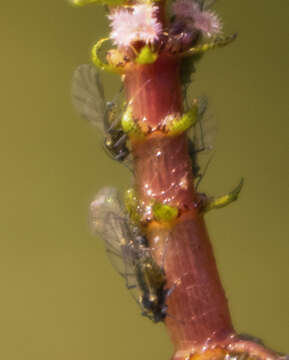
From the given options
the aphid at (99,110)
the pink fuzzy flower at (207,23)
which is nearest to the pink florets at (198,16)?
the pink fuzzy flower at (207,23)

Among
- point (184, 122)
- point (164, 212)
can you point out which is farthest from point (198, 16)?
point (164, 212)

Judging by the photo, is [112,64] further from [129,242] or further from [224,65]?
[224,65]

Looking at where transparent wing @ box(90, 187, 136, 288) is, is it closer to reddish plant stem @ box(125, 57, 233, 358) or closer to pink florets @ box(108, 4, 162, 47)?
reddish plant stem @ box(125, 57, 233, 358)

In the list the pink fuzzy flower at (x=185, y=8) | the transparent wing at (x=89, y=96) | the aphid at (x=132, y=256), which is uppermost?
the pink fuzzy flower at (x=185, y=8)

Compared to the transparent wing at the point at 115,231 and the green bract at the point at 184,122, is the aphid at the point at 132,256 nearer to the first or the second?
the transparent wing at the point at 115,231

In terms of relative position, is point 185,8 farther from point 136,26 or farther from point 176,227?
point 176,227

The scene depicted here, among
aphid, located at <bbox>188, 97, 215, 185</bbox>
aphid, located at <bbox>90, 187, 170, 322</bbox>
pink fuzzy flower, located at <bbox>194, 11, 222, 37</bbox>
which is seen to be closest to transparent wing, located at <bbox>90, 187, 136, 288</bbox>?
aphid, located at <bbox>90, 187, 170, 322</bbox>

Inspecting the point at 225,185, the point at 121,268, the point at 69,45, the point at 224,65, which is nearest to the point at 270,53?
the point at 224,65
